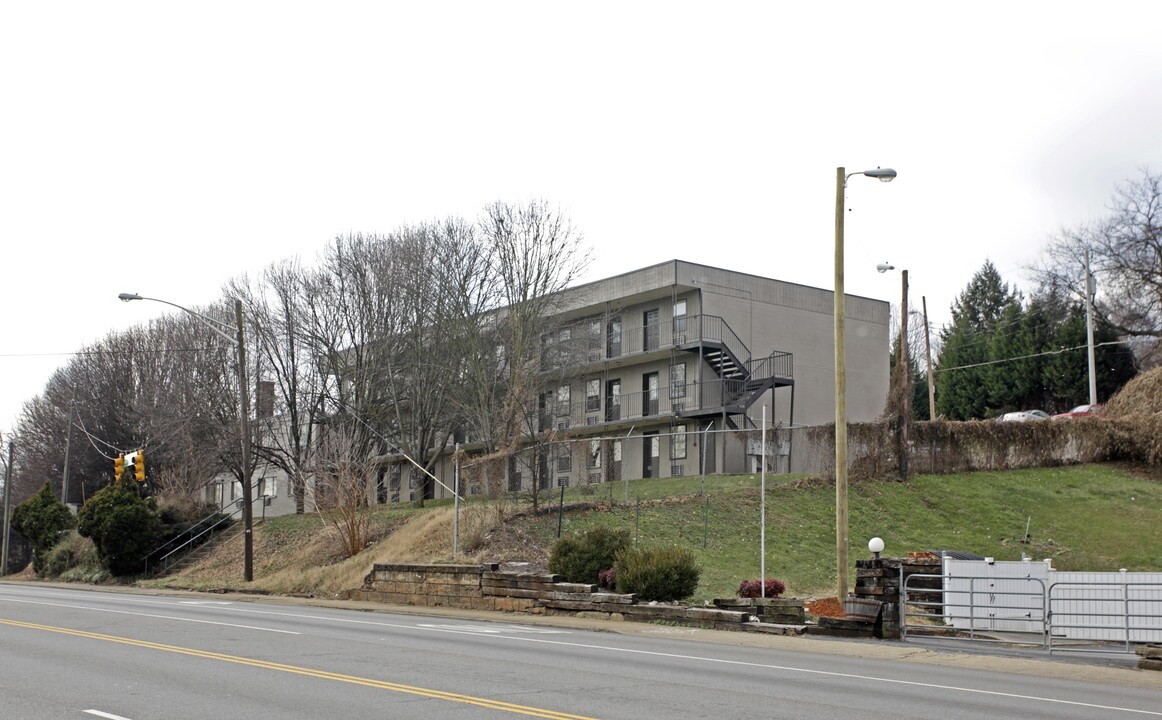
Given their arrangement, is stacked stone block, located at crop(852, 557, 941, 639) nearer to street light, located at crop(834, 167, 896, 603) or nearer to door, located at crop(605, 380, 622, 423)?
street light, located at crop(834, 167, 896, 603)

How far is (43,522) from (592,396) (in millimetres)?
26139

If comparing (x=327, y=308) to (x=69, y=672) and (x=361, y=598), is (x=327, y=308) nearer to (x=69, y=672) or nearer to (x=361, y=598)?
(x=361, y=598)

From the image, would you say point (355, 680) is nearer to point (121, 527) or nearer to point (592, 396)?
point (121, 527)

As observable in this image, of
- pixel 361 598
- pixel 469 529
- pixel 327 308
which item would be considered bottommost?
pixel 361 598

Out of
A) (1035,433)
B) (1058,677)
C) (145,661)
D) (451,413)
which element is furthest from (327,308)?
(1058,677)

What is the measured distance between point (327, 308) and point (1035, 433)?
27858 mm

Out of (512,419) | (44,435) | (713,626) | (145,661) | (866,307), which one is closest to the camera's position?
(145,661)

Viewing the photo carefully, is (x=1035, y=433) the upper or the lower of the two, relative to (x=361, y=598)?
upper

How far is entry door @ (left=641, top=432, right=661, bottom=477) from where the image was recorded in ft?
151

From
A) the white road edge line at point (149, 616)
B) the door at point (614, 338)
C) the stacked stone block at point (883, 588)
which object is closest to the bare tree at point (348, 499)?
the white road edge line at point (149, 616)

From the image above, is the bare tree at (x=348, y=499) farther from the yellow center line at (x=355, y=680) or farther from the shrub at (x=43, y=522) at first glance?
the shrub at (x=43, y=522)

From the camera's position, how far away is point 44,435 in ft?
211

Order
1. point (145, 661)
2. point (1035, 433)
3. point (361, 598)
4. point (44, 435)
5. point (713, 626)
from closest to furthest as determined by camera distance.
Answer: point (145, 661) → point (713, 626) → point (361, 598) → point (1035, 433) → point (44, 435)

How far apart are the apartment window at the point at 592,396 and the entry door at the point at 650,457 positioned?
11.2ft
